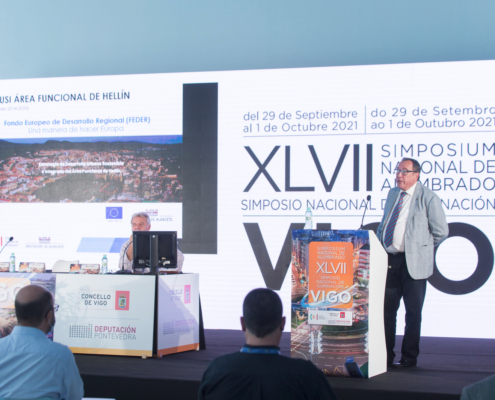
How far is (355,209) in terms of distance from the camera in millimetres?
5020

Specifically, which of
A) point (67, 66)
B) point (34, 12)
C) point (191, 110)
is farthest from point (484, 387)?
point (34, 12)

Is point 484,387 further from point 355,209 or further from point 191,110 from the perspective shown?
point 191,110

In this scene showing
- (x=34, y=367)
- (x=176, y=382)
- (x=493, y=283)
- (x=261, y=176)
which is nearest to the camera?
(x=34, y=367)

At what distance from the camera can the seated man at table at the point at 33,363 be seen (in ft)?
5.09

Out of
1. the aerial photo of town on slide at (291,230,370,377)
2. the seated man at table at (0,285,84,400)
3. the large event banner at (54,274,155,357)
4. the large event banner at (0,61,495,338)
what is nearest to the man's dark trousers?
the aerial photo of town on slide at (291,230,370,377)

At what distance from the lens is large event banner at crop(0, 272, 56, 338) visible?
3.37 meters

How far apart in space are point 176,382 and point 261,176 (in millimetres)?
2857

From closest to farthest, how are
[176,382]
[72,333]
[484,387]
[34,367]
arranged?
[484,387]
[34,367]
[176,382]
[72,333]

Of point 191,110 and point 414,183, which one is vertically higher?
point 191,110

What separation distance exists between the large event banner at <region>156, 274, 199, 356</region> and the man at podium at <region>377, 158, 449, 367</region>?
1.36m

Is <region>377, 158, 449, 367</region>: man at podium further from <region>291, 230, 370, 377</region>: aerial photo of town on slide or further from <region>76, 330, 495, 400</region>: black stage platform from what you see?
<region>291, 230, 370, 377</region>: aerial photo of town on slide

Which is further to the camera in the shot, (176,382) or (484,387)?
(176,382)

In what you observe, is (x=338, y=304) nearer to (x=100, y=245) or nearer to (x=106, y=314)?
(x=106, y=314)

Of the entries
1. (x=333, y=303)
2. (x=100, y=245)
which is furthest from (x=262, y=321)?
(x=100, y=245)
